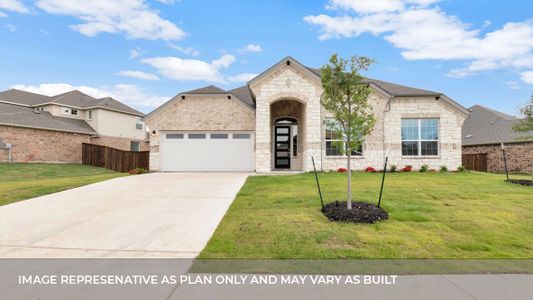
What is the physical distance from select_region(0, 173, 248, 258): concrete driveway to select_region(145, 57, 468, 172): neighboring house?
6.75 meters

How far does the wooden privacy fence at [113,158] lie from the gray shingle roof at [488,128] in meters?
28.2

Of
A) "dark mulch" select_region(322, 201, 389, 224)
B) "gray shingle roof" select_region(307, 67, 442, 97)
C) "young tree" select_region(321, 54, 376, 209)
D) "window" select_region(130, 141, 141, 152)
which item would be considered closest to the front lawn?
"dark mulch" select_region(322, 201, 389, 224)

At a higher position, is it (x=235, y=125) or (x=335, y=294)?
(x=235, y=125)

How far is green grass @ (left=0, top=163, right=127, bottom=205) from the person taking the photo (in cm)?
998

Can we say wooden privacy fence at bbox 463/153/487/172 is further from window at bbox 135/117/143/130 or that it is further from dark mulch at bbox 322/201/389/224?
window at bbox 135/117/143/130

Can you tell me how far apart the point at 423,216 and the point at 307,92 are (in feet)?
33.8

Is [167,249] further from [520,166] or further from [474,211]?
[520,166]

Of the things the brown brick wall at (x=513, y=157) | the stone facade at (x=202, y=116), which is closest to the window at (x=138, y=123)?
the stone facade at (x=202, y=116)

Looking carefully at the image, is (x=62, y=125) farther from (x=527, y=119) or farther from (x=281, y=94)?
(x=527, y=119)

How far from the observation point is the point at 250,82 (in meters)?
15.4

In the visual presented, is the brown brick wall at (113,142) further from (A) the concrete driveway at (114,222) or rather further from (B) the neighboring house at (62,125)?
(A) the concrete driveway at (114,222)

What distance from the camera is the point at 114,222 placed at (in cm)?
644

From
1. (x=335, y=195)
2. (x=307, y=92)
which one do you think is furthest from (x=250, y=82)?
(x=335, y=195)

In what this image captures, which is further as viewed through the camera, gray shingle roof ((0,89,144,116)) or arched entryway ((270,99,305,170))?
gray shingle roof ((0,89,144,116))
